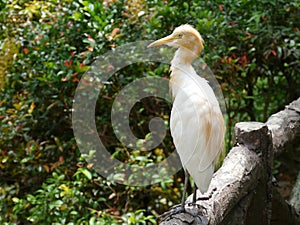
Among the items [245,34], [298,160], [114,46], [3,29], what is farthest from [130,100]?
[298,160]

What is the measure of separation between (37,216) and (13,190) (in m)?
0.41

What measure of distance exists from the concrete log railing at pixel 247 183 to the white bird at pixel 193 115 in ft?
0.34

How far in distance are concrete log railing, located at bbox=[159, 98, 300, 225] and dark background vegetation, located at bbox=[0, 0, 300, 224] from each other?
2.19 feet

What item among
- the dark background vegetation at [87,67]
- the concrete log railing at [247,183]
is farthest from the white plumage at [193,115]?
the dark background vegetation at [87,67]

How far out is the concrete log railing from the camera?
1675mm

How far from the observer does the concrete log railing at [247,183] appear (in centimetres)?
167

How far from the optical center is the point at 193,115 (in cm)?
157

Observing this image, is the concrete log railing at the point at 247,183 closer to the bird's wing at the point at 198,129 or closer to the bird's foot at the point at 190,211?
the bird's foot at the point at 190,211

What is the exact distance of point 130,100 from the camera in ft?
9.83

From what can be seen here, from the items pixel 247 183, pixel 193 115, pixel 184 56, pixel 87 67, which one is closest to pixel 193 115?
pixel 193 115

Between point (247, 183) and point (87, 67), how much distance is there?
126cm

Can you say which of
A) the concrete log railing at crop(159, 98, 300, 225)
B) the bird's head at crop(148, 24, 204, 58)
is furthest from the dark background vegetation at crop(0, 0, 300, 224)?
the bird's head at crop(148, 24, 204, 58)

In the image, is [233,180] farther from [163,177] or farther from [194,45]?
[163,177]

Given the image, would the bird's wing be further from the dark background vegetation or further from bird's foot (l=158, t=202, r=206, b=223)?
the dark background vegetation
